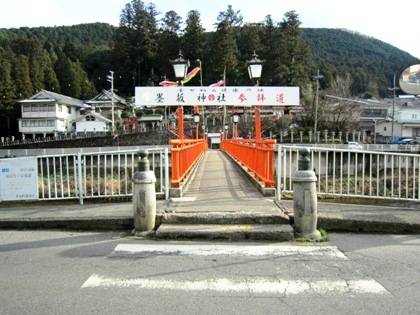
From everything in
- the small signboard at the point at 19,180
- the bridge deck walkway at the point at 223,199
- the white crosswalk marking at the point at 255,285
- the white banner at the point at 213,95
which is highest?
the white banner at the point at 213,95

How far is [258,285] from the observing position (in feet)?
12.3

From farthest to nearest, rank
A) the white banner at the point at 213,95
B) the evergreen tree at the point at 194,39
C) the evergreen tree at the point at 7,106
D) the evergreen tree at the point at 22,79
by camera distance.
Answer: the evergreen tree at the point at 194,39 < the evergreen tree at the point at 22,79 < the evergreen tree at the point at 7,106 < the white banner at the point at 213,95

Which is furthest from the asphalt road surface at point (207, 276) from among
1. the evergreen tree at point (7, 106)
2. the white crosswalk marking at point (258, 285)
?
the evergreen tree at point (7, 106)

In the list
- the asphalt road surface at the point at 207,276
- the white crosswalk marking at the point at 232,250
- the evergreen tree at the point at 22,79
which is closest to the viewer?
the asphalt road surface at the point at 207,276

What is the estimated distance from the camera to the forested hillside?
76.6 metres

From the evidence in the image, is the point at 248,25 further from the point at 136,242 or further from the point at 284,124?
the point at 136,242

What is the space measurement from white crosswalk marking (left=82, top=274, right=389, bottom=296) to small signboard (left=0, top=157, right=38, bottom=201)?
4.35 meters

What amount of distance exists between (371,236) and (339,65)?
118753mm

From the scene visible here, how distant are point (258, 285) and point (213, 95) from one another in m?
8.27

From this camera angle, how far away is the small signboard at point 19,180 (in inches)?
293

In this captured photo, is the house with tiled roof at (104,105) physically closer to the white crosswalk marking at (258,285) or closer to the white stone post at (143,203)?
the white stone post at (143,203)

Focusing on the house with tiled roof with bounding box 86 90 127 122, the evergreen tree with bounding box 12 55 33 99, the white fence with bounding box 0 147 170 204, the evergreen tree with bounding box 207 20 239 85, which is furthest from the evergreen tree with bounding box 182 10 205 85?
the white fence with bounding box 0 147 170 204

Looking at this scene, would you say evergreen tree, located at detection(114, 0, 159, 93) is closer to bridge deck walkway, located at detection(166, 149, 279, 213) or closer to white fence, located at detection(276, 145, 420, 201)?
white fence, located at detection(276, 145, 420, 201)

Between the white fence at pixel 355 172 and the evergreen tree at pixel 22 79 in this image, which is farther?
the evergreen tree at pixel 22 79
